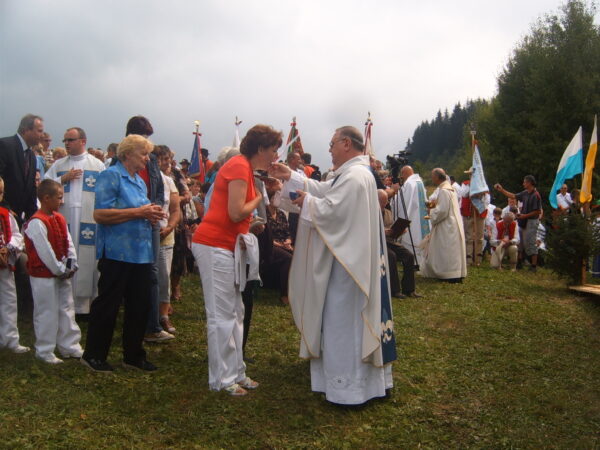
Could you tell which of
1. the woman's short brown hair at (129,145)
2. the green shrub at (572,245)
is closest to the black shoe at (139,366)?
the woman's short brown hair at (129,145)

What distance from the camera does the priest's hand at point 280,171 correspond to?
15.0ft

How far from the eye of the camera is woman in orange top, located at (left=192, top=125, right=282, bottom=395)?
4.15 m

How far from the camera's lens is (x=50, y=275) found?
16.3 ft

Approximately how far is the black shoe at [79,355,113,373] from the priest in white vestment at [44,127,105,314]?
159 centimetres

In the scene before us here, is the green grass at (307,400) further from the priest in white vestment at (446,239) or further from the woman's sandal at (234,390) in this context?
the priest in white vestment at (446,239)

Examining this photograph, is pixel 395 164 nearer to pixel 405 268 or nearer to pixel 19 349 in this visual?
pixel 405 268

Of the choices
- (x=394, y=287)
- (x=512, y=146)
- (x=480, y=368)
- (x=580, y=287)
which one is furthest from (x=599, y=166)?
(x=480, y=368)

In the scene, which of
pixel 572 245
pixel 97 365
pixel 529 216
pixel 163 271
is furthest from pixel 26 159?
pixel 529 216

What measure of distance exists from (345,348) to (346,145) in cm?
167

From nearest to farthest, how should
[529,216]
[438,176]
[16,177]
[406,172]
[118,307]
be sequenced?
[118,307]
[16,177]
[438,176]
[406,172]
[529,216]

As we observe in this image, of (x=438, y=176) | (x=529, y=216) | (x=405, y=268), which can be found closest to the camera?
(x=405, y=268)

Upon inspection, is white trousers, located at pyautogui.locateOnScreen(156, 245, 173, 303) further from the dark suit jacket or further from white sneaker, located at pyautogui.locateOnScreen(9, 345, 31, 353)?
the dark suit jacket

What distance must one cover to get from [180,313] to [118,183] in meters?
2.87

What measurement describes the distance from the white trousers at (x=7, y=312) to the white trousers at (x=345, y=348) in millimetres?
3043
